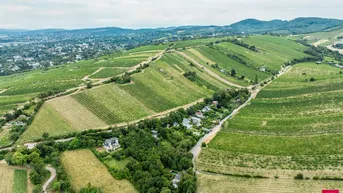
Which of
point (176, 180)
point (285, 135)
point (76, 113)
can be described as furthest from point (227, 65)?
point (176, 180)

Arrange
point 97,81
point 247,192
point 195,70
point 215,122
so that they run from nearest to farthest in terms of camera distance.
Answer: point 247,192, point 215,122, point 97,81, point 195,70

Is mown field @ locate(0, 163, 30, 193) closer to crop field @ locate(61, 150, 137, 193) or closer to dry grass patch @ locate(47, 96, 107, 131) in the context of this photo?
crop field @ locate(61, 150, 137, 193)

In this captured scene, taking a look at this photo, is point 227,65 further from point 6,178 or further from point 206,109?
point 6,178

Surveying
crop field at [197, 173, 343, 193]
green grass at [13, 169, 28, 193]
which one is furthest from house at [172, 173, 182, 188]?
green grass at [13, 169, 28, 193]

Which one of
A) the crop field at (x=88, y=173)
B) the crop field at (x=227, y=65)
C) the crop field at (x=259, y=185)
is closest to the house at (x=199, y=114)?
the crop field at (x=259, y=185)

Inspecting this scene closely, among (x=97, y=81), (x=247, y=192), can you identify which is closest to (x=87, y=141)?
(x=247, y=192)

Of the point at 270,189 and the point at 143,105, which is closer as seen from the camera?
the point at 270,189

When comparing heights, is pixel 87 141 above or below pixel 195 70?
below

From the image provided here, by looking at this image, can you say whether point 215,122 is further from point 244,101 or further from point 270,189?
point 270,189
